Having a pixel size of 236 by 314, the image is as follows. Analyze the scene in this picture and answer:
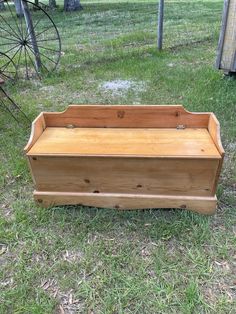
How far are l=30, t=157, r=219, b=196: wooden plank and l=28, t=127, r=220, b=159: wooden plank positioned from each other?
5 centimetres

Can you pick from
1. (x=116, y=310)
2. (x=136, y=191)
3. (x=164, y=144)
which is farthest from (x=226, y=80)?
(x=116, y=310)

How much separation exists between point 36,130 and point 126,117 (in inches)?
23.7

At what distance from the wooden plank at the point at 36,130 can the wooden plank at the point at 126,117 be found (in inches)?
2.3

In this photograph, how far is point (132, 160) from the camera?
5.48 feet

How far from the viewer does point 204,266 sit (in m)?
1.53

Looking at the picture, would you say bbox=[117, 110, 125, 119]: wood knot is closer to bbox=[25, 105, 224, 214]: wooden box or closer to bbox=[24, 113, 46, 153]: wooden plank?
bbox=[25, 105, 224, 214]: wooden box

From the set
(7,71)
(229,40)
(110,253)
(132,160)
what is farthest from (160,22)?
(110,253)

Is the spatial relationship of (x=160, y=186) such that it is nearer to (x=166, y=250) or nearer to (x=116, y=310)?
(x=166, y=250)

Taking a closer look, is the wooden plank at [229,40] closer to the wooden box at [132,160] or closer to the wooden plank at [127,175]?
the wooden box at [132,160]

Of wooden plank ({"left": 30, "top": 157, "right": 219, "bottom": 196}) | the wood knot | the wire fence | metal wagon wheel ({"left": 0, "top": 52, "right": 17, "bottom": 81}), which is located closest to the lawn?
wooden plank ({"left": 30, "top": 157, "right": 219, "bottom": 196})

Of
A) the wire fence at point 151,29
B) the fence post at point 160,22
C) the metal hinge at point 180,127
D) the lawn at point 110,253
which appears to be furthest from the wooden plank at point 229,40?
the metal hinge at point 180,127

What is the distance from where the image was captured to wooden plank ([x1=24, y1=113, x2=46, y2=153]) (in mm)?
1841

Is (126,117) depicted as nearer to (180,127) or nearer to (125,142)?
(125,142)

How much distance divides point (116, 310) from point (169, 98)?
98.7 inches
